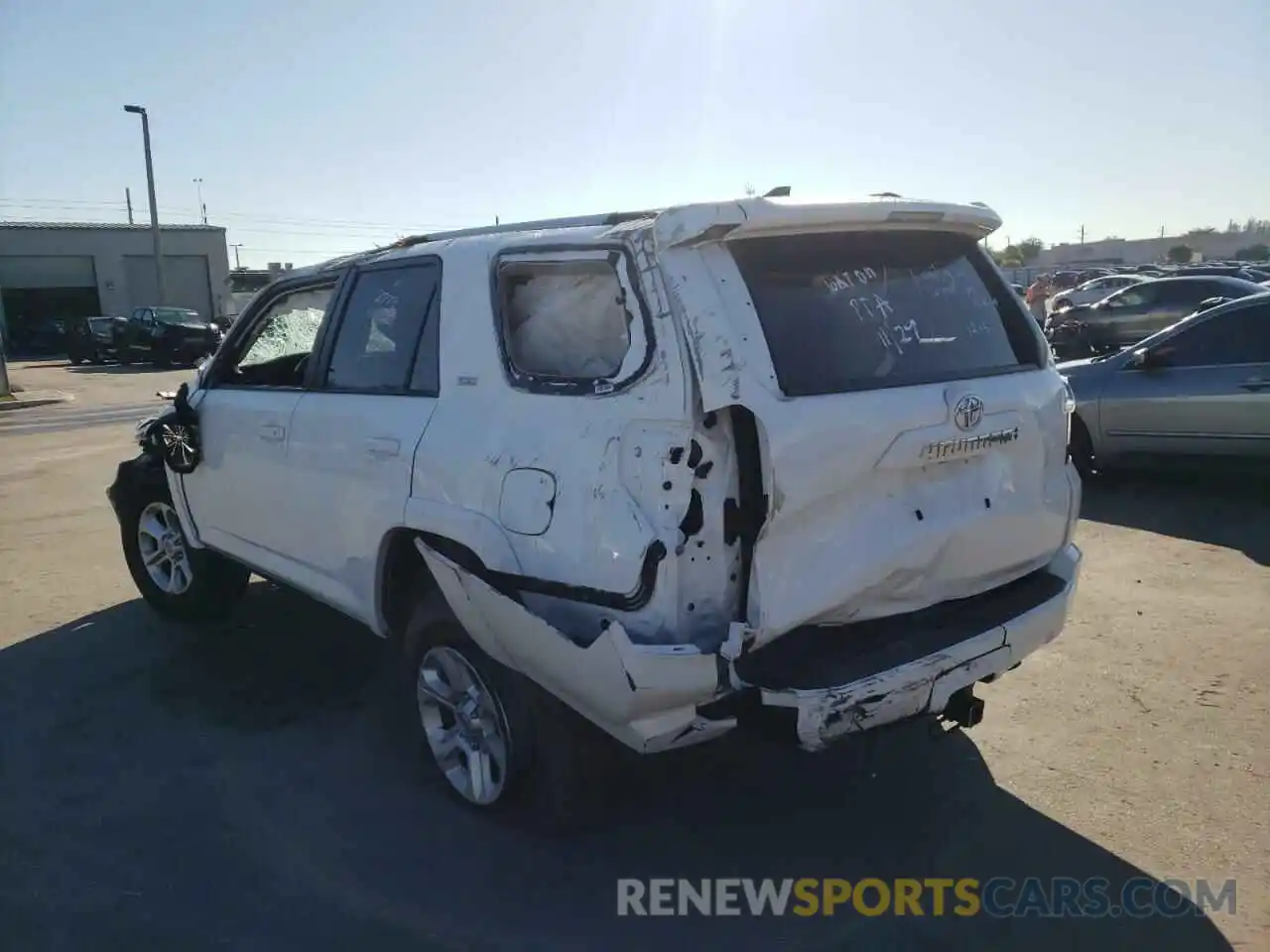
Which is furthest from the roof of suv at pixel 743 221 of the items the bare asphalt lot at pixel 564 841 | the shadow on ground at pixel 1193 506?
the shadow on ground at pixel 1193 506

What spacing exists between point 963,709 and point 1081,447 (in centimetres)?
567

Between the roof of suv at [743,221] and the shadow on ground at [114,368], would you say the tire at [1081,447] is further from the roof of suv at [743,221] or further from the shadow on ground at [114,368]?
the shadow on ground at [114,368]

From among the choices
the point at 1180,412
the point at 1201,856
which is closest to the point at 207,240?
the point at 1180,412

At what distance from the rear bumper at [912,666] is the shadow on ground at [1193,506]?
365 cm

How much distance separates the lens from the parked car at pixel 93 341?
33.0 meters

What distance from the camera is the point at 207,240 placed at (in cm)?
5041

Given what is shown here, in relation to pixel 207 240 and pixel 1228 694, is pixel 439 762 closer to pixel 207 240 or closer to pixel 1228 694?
pixel 1228 694

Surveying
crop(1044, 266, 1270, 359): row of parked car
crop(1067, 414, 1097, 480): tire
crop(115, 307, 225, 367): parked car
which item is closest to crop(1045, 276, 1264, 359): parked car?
crop(1044, 266, 1270, 359): row of parked car

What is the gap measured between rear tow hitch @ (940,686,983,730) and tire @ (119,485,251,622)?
12.7 ft

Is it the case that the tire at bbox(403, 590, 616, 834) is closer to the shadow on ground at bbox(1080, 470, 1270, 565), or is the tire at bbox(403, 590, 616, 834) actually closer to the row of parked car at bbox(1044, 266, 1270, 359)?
the shadow on ground at bbox(1080, 470, 1270, 565)

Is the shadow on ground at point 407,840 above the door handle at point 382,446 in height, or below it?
below

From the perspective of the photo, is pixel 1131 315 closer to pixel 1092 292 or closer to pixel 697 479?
pixel 1092 292

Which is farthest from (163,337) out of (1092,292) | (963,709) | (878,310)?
(963,709)

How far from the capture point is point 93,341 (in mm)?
33219
